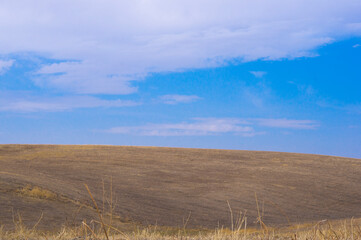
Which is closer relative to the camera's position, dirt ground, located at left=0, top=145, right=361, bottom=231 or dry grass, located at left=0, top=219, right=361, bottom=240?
dry grass, located at left=0, top=219, right=361, bottom=240

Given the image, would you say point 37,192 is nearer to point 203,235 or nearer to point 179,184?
point 179,184

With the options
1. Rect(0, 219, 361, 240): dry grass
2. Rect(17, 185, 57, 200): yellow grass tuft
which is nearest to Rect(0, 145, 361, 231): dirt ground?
Rect(17, 185, 57, 200): yellow grass tuft

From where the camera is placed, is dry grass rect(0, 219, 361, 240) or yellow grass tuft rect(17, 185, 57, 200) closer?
dry grass rect(0, 219, 361, 240)

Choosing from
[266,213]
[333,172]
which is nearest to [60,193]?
[266,213]

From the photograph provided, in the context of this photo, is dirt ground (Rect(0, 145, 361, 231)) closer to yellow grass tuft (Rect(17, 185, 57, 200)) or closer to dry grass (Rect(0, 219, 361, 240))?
yellow grass tuft (Rect(17, 185, 57, 200))

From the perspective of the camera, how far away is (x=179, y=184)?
3347 centimetres

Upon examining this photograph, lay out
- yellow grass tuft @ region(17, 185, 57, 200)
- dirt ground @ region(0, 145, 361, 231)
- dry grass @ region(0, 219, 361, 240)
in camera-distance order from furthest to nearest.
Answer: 1. dirt ground @ region(0, 145, 361, 231)
2. yellow grass tuft @ region(17, 185, 57, 200)
3. dry grass @ region(0, 219, 361, 240)

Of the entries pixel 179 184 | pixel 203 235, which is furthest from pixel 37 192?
pixel 203 235

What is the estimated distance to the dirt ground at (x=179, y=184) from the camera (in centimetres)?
2109

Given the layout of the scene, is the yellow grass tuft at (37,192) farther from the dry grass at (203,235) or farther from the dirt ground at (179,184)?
the dry grass at (203,235)

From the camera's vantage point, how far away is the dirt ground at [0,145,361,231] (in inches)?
830

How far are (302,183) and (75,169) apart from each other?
20286mm

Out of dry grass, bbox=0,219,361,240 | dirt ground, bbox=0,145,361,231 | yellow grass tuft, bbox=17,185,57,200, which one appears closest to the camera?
dry grass, bbox=0,219,361,240

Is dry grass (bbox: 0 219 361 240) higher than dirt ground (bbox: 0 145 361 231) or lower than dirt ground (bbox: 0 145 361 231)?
higher
